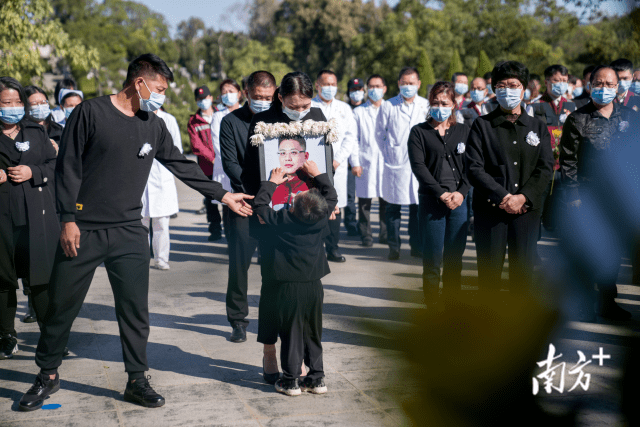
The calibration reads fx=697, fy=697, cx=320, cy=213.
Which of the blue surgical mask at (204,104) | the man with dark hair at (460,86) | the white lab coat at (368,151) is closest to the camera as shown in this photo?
the white lab coat at (368,151)

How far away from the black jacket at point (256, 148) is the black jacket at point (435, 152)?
208 centimetres

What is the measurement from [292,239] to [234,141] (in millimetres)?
1611

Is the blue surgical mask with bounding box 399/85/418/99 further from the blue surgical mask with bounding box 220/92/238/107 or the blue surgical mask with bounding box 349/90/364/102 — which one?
the blue surgical mask with bounding box 349/90/364/102

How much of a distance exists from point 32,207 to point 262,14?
77719mm

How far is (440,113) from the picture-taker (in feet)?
21.4

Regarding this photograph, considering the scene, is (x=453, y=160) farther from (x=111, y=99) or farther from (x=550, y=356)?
(x=111, y=99)

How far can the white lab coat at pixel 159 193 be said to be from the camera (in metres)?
8.48

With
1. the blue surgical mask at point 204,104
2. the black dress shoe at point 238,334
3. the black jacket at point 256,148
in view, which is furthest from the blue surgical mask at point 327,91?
Answer: the black jacket at point 256,148

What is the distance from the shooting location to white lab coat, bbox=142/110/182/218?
8.48m

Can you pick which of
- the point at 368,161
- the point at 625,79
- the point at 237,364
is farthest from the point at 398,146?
the point at 237,364

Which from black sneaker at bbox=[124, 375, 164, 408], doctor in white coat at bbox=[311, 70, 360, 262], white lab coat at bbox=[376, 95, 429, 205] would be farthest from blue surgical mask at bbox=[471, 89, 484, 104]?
black sneaker at bbox=[124, 375, 164, 408]

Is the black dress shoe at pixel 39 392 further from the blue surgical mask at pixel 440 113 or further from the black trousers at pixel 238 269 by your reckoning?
the blue surgical mask at pixel 440 113

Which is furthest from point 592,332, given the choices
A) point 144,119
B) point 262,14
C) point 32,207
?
point 262,14

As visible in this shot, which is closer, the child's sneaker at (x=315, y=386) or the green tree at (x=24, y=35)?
the child's sneaker at (x=315, y=386)
